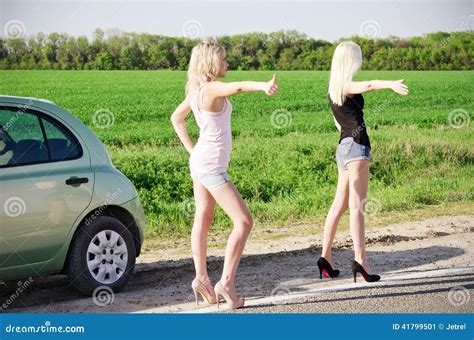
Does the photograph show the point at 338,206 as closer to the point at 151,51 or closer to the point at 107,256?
the point at 107,256

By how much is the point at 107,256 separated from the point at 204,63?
6.30 feet

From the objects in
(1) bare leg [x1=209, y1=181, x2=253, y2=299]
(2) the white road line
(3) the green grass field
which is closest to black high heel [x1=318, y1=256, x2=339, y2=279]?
(2) the white road line

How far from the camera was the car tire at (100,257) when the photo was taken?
743cm

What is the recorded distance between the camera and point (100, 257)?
24.8ft

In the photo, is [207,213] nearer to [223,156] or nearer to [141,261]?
[223,156]

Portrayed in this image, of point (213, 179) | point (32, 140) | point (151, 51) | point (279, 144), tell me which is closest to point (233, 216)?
point (213, 179)

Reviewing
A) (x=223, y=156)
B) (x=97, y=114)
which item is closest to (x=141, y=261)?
(x=223, y=156)

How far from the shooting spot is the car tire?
743 cm

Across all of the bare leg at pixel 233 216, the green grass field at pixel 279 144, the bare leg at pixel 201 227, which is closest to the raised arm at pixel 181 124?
the bare leg at pixel 201 227

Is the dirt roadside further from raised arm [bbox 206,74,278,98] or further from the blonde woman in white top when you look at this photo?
raised arm [bbox 206,74,278,98]

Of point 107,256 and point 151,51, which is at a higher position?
point 151,51

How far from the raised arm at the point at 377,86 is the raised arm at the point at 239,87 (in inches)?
42.1

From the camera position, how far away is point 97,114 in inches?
973

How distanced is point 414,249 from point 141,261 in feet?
8.90
